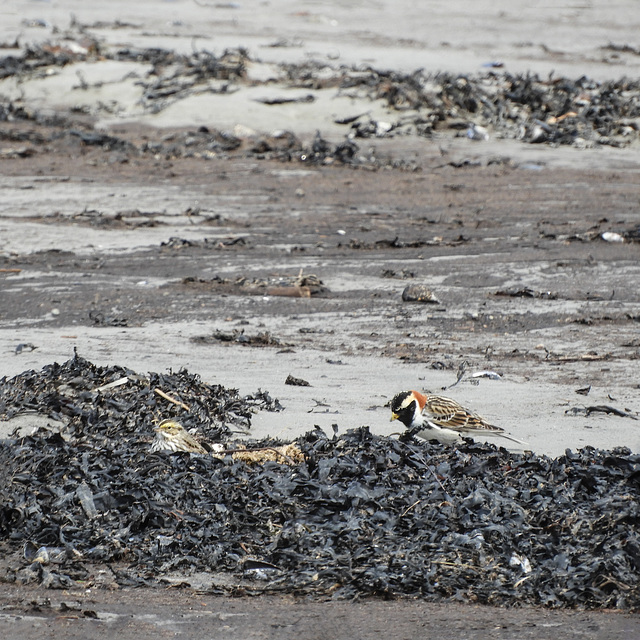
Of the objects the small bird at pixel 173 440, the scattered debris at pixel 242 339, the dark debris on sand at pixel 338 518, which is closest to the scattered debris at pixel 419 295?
the scattered debris at pixel 242 339

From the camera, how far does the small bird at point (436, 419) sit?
491cm

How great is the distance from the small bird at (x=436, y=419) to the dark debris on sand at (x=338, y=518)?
0.31ft

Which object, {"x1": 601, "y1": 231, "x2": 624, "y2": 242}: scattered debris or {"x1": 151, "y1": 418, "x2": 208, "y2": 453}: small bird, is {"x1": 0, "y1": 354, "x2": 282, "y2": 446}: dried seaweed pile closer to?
{"x1": 151, "y1": 418, "x2": 208, "y2": 453}: small bird

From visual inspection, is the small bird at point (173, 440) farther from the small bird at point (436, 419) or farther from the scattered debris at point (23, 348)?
the scattered debris at point (23, 348)

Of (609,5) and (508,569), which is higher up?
(609,5)

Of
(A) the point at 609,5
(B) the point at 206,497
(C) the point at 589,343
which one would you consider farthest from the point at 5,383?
(A) the point at 609,5

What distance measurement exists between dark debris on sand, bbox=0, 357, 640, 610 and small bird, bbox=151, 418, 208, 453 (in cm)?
9

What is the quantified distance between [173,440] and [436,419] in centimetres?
133

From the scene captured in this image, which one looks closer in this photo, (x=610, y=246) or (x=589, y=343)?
(x=589, y=343)

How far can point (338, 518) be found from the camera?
419 centimetres

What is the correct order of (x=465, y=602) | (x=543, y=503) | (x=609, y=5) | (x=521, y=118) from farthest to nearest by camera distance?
(x=609, y=5) < (x=521, y=118) < (x=543, y=503) < (x=465, y=602)

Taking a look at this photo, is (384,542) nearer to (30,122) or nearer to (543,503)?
A: (543,503)

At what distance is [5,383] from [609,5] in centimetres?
2532

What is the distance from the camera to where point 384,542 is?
4.00 metres
